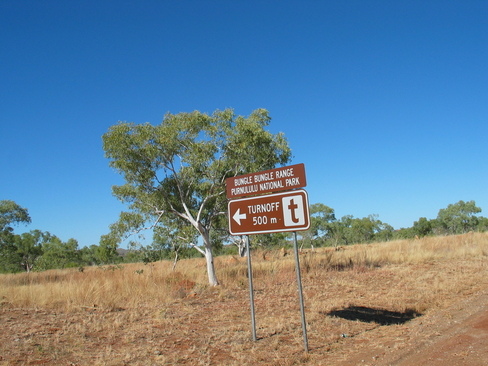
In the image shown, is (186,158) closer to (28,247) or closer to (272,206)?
(272,206)

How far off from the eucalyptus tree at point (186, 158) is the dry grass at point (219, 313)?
8.54ft

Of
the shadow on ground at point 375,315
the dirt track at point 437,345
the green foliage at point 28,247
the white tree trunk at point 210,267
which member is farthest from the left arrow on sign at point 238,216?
the green foliage at point 28,247

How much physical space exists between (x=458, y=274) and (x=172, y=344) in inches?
446

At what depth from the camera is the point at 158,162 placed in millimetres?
14367

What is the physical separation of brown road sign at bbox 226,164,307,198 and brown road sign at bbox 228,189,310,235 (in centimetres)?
16

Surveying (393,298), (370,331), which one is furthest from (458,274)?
(370,331)

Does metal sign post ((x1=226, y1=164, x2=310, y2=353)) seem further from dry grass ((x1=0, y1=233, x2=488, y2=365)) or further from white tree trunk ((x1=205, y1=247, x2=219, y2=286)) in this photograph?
white tree trunk ((x1=205, y1=247, x2=219, y2=286))

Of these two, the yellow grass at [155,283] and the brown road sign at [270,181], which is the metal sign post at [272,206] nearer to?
the brown road sign at [270,181]

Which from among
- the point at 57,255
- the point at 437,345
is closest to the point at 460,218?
the point at 57,255

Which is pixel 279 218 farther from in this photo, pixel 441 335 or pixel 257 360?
pixel 441 335

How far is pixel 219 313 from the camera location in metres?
9.24

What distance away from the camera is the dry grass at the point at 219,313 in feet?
19.8

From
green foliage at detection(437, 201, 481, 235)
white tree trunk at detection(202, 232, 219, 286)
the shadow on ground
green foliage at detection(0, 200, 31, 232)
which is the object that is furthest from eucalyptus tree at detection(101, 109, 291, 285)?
green foliage at detection(437, 201, 481, 235)

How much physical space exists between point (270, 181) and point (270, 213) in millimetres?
588
